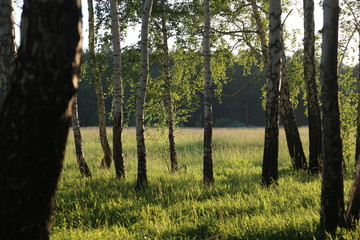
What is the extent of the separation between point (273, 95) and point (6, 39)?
5226 mm

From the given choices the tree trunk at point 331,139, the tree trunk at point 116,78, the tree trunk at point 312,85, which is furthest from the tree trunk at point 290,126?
the tree trunk at point 331,139

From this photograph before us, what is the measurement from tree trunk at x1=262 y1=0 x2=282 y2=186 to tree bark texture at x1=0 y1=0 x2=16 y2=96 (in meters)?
4.95

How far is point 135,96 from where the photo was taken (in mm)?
10461

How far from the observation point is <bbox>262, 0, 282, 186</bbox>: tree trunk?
24.8ft

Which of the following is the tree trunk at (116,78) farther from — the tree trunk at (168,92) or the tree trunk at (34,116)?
the tree trunk at (34,116)

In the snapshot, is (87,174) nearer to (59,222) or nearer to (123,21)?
(59,222)

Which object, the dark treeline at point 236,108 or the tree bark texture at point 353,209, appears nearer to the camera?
the tree bark texture at point 353,209

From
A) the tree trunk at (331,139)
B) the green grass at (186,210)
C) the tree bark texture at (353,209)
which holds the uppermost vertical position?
the tree trunk at (331,139)

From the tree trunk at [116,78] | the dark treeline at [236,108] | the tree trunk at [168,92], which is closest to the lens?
the tree trunk at [116,78]

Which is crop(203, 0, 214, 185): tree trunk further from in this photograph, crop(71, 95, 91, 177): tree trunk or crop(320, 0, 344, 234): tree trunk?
crop(320, 0, 344, 234): tree trunk

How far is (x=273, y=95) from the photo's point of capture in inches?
304

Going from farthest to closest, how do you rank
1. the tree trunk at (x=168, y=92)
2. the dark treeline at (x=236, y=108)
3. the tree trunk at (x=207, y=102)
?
the dark treeline at (x=236, y=108)
the tree trunk at (x=168, y=92)
the tree trunk at (x=207, y=102)

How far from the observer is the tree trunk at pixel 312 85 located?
980 centimetres

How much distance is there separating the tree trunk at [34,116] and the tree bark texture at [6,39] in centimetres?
461
